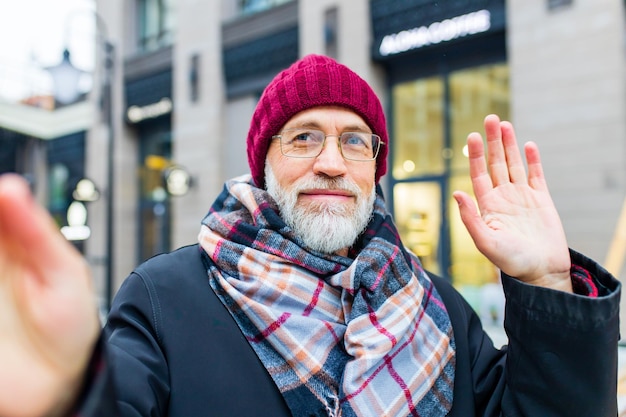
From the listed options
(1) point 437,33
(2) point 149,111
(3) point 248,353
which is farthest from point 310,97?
(2) point 149,111

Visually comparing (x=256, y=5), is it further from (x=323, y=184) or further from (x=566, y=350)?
(x=566, y=350)

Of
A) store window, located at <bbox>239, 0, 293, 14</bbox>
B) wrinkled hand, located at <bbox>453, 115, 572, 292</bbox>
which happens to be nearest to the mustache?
wrinkled hand, located at <bbox>453, 115, 572, 292</bbox>

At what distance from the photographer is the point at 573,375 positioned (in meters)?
1.37

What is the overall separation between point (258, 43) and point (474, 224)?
9.06 m

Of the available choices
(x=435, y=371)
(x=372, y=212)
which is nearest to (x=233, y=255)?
(x=372, y=212)

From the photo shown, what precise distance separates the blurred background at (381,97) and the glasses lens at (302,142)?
16.1 feet

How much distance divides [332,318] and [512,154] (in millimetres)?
749

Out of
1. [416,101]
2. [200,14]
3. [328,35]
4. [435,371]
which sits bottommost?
[435,371]

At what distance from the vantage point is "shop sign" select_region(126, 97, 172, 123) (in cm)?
1144

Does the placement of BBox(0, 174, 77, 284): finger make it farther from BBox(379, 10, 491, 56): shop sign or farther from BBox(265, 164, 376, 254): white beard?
BBox(379, 10, 491, 56): shop sign

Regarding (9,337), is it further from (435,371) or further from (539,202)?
(539,202)

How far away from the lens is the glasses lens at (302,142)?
1.81 m

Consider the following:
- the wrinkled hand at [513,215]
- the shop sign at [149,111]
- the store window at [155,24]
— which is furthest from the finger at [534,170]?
the store window at [155,24]

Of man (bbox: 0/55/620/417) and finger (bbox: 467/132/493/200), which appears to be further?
finger (bbox: 467/132/493/200)
